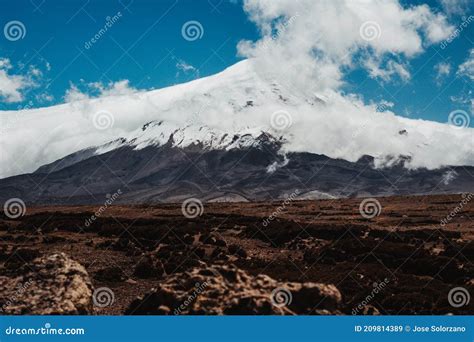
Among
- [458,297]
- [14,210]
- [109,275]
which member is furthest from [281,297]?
[14,210]

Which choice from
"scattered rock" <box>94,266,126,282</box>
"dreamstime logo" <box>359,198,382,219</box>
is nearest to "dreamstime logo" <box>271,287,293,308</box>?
"scattered rock" <box>94,266,126,282</box>

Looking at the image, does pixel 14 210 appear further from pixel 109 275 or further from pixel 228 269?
pixel 228 269

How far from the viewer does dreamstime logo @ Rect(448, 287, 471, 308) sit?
20469 mm

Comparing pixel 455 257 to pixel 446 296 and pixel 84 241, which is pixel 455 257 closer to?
pixel 446 296

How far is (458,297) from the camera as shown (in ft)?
70.9

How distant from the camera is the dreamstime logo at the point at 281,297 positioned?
13909mm

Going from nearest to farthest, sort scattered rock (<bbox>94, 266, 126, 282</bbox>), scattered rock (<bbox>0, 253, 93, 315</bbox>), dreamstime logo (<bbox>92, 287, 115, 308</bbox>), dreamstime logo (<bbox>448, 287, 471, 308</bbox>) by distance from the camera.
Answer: scattered rock (<bbox>0, 253, 93, 315</bbox>) < dreamstime logo (<bbox>448, 287, 471, 308</bbox>) < dreamstime logo (<bbox>92, 287, 115, 308</bbox>) < scattered rock (<bbox>94, 266, 126, 282</bbox>)
